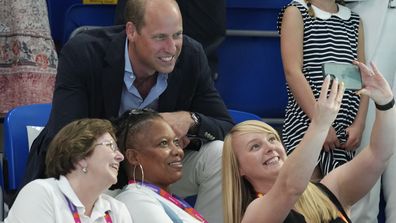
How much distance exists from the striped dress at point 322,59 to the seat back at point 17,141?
1.24 metres

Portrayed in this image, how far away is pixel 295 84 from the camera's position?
502cm

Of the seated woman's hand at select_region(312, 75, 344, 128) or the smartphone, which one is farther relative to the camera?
the smartphone

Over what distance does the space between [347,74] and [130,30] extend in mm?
1032

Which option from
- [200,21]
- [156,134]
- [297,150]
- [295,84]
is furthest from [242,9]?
[297,150]

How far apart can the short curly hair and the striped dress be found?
1469 millimetres

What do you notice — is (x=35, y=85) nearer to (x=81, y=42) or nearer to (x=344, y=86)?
(x=81, y=42)

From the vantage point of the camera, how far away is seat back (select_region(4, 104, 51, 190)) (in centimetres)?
459

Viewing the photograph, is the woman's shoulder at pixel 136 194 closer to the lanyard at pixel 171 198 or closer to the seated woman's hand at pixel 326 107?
the lanyard at pixel 171 198

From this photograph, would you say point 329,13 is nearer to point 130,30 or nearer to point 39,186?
point 130,30

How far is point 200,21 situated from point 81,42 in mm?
1151

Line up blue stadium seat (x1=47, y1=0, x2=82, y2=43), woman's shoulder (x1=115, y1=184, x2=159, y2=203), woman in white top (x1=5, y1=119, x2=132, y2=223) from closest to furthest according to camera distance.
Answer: woman in white top (x1=5, y1=119, x2=132, y2=223), woman's shoulder (x1=115, y1=184, x2=159, y2=203), blue stadium seat (x1=47, y1=0, x2=82, y2=43)

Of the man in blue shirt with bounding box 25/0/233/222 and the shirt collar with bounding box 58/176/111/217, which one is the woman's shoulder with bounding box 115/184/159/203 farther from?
the man in blue shirt with bounding box 25/0/233/222

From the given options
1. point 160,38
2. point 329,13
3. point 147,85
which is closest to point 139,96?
point 147,85

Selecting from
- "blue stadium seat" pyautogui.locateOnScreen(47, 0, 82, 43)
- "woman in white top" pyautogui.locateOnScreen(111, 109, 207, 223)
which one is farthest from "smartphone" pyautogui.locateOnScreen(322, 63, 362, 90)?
"blue stadium seat" pyautogui.locateOnScreen(47, 0, 82, 43)
